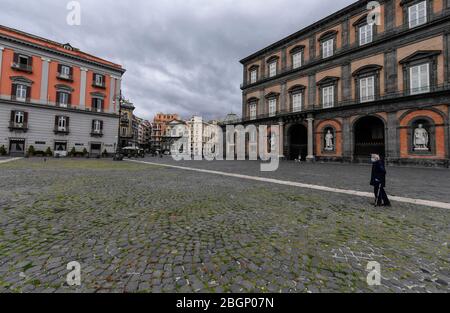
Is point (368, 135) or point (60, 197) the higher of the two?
point (368, 135)

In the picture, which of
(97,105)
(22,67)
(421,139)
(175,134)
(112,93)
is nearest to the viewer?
(421,139)

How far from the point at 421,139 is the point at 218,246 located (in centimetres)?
2371

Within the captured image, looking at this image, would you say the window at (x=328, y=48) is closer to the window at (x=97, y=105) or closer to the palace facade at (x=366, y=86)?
the palace facade at (x=366, y=86)

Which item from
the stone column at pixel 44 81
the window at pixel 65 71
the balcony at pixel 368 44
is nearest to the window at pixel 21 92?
the stone column at pixel 44 81

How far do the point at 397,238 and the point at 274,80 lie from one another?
31335 mm

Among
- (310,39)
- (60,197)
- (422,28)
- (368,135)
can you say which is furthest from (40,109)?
(422,28)

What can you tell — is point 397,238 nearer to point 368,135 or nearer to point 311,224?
point 311,224

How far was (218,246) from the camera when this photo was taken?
3012 mm

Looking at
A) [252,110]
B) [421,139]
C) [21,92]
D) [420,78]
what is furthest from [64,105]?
[421,139]

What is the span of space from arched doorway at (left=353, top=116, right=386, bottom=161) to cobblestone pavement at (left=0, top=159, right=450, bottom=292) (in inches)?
780

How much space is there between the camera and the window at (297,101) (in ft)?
91.8

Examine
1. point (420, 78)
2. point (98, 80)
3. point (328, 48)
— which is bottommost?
point (420, 78)

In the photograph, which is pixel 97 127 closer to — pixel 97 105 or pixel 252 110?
pixel 97 105

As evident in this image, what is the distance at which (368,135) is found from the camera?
2366 centimetres
